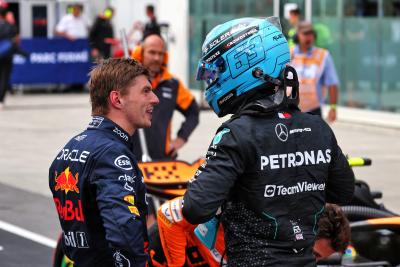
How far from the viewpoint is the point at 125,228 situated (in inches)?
138

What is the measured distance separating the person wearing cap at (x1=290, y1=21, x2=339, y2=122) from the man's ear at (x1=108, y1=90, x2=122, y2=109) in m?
6.78

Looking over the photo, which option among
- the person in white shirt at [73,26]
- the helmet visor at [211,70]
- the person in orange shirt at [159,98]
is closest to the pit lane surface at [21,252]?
the person in orange shirt at [159,98]

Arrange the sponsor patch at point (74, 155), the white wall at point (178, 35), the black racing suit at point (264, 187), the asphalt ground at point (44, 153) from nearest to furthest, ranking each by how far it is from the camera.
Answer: the black racing suit at point (264, 187), the sponsor patch at point (74, 155), the asphalt ground at point (44, 153), the white wall at point (178, 35)

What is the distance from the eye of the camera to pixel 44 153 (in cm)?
1357

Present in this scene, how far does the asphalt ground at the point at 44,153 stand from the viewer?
862 centimetres

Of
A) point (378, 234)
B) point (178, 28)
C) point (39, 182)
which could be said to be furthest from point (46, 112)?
point (378, 234)

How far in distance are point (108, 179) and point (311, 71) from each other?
23.6 feet

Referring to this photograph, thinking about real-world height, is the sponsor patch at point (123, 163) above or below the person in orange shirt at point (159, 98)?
above

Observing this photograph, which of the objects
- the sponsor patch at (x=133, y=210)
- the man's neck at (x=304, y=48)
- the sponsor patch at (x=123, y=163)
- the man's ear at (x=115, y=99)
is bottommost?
the man's neck at (x=304, y=48)

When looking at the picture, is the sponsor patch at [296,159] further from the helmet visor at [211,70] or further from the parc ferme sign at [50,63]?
the parc ferme sign at [50,63]

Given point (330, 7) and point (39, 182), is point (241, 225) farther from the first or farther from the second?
point (330, 7)

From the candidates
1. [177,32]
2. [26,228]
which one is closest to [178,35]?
[177,32]

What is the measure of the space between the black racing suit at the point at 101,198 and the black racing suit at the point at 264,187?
24 centimetres

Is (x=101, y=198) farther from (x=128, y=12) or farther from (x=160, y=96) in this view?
(x=128, y=12)
